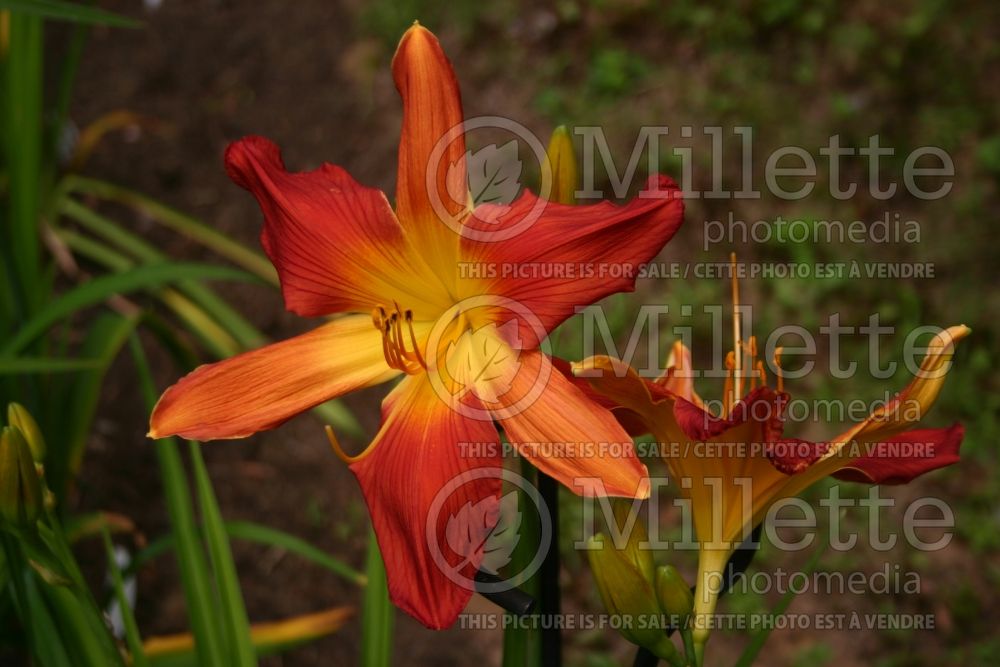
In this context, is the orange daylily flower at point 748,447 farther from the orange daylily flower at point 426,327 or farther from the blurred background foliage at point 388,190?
the blurred background foliage at point 388,190

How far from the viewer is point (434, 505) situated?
774mm

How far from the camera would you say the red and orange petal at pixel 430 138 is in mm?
880

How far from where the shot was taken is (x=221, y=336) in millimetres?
2102

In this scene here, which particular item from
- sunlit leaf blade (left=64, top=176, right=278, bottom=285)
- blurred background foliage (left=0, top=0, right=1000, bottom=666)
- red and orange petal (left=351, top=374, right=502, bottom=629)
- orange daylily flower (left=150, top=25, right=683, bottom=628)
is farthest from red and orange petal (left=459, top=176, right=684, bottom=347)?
sunlit leaf blade (left=64, top=176, right=278, bottom=285)

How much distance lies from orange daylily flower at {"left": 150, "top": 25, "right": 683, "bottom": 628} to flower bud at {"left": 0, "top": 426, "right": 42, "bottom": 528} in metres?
0.13

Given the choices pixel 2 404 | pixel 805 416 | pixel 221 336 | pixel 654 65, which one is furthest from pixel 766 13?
pixel 2 404

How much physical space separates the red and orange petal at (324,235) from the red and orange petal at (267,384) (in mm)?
40

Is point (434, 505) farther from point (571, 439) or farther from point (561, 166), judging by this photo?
point (561, 166)

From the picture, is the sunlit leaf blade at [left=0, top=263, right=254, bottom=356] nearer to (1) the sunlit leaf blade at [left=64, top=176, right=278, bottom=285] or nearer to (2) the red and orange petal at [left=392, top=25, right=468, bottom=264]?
(1) the sunlit leaf blade at [left=64, top=176, right=278, bottom=285]

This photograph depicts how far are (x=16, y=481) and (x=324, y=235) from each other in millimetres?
355

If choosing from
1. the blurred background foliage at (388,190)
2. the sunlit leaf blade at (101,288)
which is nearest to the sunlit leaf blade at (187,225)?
the blurred background foliage at (388,190)

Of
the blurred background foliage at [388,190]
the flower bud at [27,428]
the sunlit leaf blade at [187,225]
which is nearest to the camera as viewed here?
the flower bud at [27,428]

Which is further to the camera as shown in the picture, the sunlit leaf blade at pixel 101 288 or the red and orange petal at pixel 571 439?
the sunlit leaf blade at pixel 101 288

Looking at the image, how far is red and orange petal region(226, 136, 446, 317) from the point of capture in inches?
34.7
